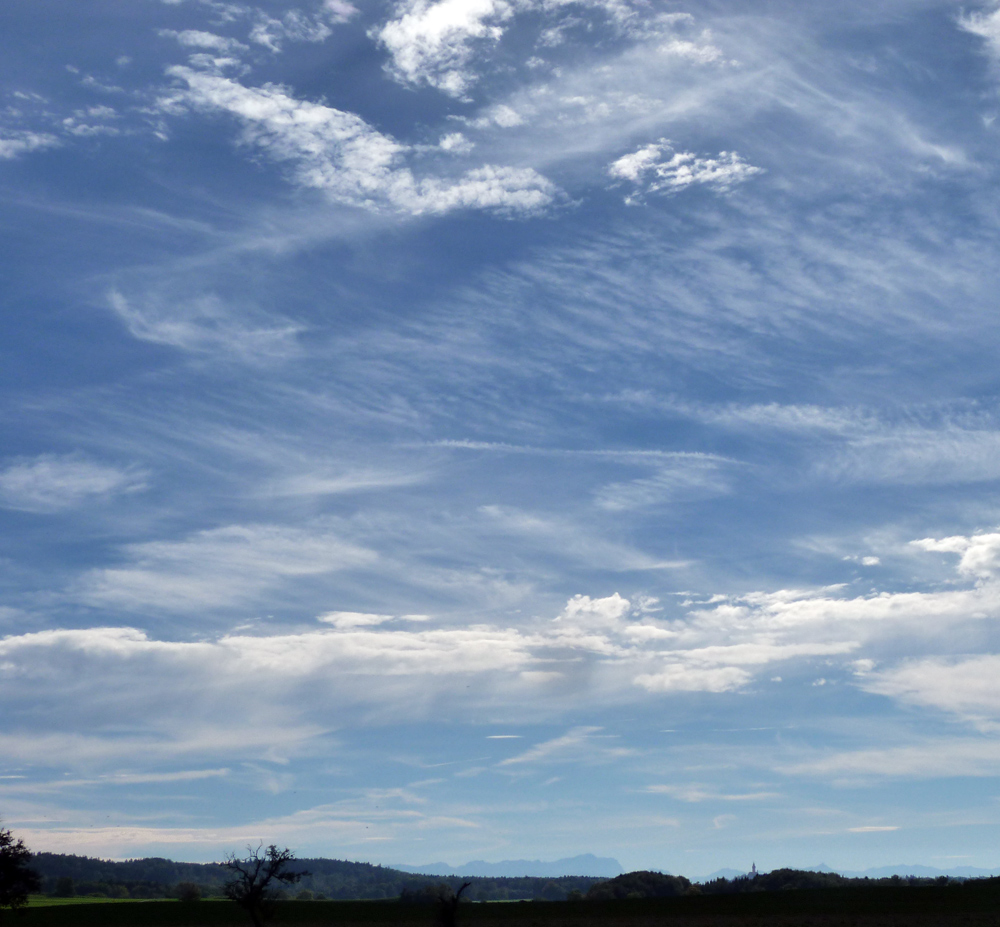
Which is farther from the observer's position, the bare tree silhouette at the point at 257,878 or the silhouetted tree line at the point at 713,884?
the silhouetted tree line at the point at 713,884

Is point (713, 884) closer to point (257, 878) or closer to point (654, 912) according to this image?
point (654, 912)

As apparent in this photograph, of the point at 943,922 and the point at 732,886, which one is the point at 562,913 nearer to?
the point at 943,922

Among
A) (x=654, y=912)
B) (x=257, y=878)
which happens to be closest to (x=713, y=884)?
(x=654, y=912)

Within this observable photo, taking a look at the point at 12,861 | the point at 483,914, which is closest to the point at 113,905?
the point at 12,861

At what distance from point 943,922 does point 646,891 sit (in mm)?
116405

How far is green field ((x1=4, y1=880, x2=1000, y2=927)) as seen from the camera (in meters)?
91.5

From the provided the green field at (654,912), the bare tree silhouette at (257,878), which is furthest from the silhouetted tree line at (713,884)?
the bare tree silhouette at (257,878)

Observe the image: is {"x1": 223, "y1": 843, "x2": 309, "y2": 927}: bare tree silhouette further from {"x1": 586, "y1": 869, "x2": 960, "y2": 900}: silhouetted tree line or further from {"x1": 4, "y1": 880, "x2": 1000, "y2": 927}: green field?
{"x1": 586, "y1": 869, "x2": 960, "y2": 900}: silhouetted tree line

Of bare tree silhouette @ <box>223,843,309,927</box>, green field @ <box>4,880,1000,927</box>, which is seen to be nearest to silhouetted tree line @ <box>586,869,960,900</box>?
green field @ <box>4,880,1000,927</box>

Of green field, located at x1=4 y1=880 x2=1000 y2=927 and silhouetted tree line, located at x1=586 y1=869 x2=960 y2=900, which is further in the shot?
silhouetted tree line, located at x1=586 y1=869 x2=960 y2=900

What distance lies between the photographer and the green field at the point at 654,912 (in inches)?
3602

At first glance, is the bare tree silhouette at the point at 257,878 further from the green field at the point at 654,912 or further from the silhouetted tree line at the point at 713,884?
the silhouetted tree line at the point at 713,884

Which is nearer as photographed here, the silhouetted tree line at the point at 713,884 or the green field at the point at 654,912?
the green field at the point at 654,912

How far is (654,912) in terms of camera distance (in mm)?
113062
